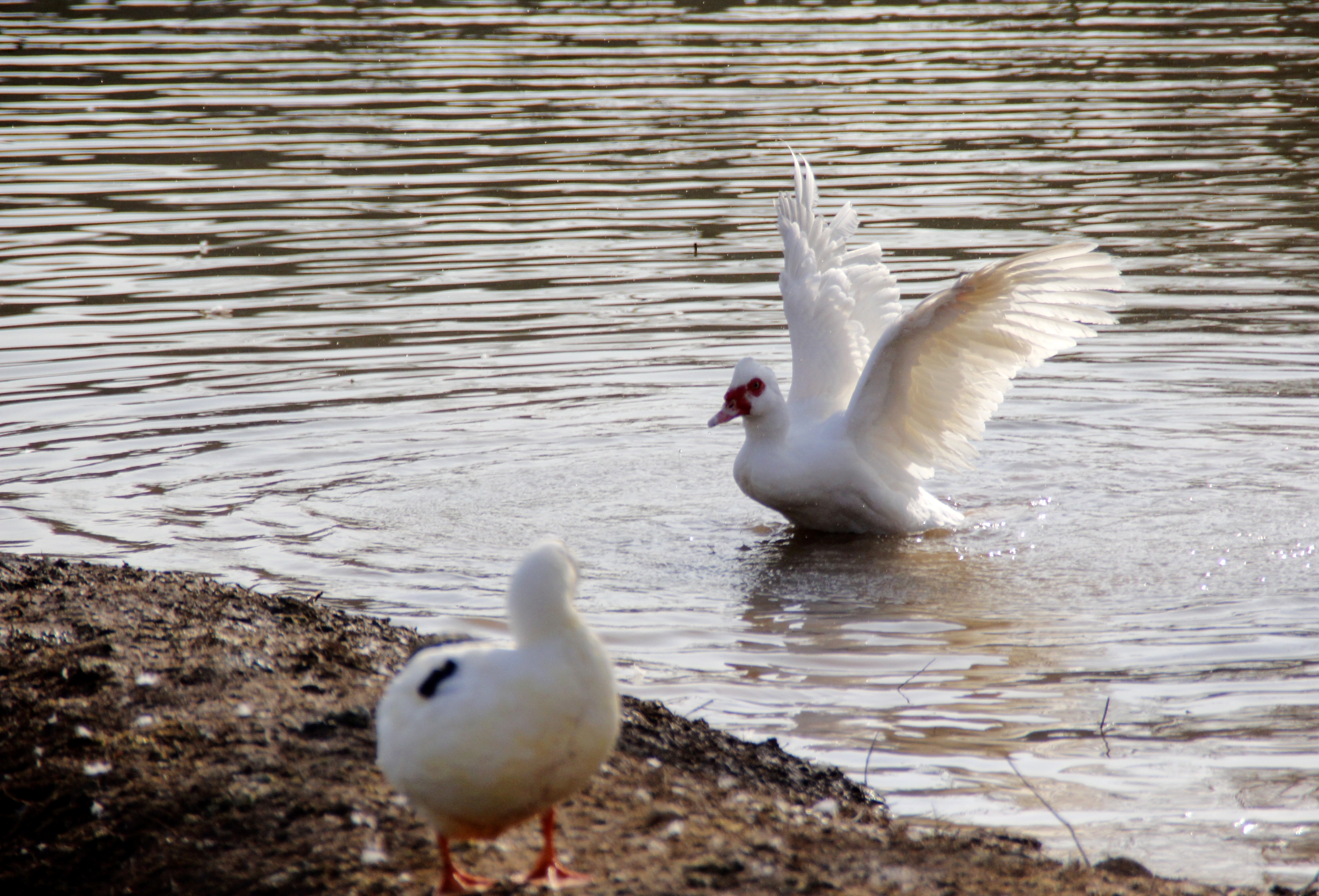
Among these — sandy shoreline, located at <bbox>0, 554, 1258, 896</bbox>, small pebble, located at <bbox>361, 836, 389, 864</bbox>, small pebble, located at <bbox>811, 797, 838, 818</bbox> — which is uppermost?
small pebble, located at <bbox>361, 836, 389, 864</bbox>

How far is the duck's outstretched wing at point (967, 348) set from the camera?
23.8ft

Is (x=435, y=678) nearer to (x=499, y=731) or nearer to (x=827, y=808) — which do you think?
(x=499, y=731)

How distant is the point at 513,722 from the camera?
3449 mm

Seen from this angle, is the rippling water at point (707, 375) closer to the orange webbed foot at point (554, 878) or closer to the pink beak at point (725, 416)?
the pink beak at point (725, 416)

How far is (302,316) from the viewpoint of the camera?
39.7ft

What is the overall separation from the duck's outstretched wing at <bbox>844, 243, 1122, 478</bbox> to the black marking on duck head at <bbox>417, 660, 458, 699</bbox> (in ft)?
13.4

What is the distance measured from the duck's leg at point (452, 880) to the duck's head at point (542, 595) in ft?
1.80

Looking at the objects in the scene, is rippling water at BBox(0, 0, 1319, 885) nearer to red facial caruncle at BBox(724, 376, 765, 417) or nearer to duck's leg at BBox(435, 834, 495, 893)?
red facial caruncle at BBox(724, 376, 765, 417)

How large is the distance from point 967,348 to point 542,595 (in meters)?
4.71

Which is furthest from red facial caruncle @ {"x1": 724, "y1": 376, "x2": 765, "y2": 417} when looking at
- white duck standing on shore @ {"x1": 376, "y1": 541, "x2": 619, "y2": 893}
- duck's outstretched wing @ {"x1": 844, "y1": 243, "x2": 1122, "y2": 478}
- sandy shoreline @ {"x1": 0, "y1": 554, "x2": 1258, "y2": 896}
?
white duck standing on shore @ {"x1": 376, "y1": 541, "x2": 619, "y2": 893}

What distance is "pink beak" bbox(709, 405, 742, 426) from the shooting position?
26.0 ft

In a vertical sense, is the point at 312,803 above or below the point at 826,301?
below

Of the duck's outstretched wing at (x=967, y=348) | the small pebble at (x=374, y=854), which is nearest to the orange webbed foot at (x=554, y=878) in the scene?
the small pebble at (x=374, y=854)

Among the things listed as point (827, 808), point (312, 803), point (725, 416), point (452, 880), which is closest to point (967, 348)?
point (725, 416)
